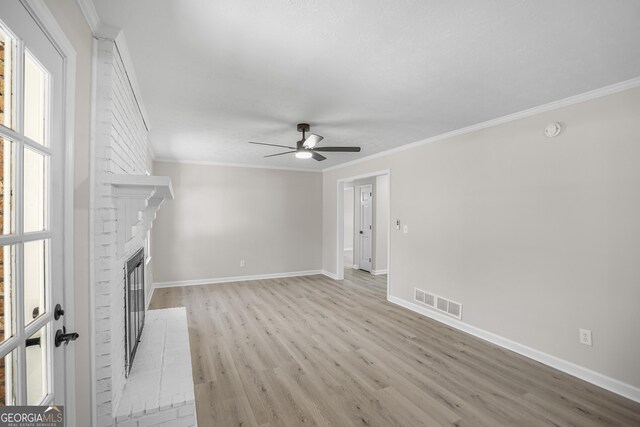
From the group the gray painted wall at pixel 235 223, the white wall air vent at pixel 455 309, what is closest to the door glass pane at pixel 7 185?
the white wall air vent at pixel 455 309

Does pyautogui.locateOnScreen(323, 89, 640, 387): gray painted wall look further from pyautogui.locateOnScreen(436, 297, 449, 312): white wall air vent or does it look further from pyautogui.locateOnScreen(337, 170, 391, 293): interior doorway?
pyautogui.locateOnScreen(337, 170, 391, 293): interior doorway

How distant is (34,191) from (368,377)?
258 centimetres

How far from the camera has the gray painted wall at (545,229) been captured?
233 cm

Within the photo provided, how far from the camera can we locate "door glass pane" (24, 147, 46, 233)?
3.14 feet

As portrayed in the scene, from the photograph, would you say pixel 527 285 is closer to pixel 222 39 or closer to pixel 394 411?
pixel 394 411

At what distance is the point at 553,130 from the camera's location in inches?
106

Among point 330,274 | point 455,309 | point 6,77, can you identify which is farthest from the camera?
point 330,274

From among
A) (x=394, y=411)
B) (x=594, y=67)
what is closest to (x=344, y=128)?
(x=594, y=67)

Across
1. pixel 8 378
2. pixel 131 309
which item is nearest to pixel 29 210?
pixel 8 378

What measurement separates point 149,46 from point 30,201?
4.29 ft

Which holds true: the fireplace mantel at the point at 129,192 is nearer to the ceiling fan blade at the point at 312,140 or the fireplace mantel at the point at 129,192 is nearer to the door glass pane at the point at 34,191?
the door glass pane at the point at 34,191

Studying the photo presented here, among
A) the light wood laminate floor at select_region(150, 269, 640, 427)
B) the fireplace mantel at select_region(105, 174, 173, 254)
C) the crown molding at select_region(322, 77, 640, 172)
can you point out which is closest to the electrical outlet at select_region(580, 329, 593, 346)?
the light wood laminate floor at select_region(150, 269, 640, 427)

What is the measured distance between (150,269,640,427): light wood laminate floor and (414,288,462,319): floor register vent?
0.66 ft

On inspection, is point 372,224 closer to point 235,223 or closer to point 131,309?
point 235,223
